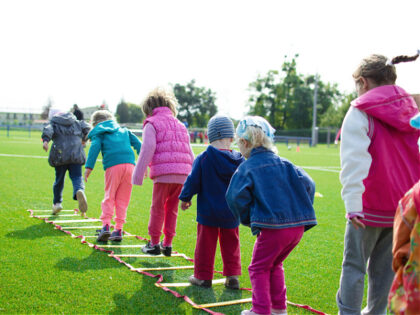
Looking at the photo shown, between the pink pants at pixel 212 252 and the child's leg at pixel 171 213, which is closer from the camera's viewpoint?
the pink pants at pixel 212 252

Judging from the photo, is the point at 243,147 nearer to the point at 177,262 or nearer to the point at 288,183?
the point at 288,183

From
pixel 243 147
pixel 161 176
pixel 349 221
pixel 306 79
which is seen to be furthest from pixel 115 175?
pixel 306 79

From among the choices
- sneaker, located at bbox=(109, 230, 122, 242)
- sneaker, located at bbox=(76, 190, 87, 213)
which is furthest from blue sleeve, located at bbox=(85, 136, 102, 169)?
sneaker, located at bbox=(109, 230, 122, 242)

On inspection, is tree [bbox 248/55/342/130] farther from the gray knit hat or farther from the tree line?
the gray knit hat

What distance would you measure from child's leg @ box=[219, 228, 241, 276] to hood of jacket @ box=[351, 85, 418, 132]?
1.79m

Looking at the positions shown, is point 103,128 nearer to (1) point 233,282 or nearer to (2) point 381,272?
(1) point 233,282

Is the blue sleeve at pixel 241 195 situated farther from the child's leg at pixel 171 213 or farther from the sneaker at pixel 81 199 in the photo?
the sneaker at pixel 81 199

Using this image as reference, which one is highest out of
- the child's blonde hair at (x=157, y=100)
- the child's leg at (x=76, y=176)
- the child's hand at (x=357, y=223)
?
the child's blonde hair at (x=157, y=100)

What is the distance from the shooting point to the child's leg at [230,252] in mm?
4117

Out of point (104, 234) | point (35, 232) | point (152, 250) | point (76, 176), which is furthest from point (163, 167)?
point (76, 176)

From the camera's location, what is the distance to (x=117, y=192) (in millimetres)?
5777

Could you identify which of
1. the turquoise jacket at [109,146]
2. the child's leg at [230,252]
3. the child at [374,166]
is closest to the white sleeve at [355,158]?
the child at [374,166]

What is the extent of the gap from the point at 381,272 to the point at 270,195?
3.09ft

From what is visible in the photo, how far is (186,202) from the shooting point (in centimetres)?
412
